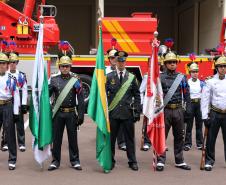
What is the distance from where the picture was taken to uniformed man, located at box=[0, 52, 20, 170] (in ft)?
24.9

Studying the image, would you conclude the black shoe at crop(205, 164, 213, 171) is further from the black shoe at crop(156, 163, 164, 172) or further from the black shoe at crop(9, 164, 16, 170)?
the black shoe at crop(9, 164, 16, 170)

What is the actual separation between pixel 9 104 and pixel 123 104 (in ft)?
6.19

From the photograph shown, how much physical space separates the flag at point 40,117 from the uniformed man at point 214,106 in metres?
2.59

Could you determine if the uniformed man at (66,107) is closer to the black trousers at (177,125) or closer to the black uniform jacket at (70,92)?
the black uniform jacket at (70,92)

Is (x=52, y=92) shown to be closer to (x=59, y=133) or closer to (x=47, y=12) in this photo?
(x=59, y=133)

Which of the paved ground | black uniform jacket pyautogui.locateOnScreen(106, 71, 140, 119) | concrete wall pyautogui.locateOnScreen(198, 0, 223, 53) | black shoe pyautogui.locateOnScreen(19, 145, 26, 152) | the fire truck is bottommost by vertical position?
the paved ground

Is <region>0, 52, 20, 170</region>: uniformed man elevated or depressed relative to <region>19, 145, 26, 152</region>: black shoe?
elevated

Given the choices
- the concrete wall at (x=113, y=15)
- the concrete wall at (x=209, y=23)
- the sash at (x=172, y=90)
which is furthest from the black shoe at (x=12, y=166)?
the concrete wall at (x=113, y=15)

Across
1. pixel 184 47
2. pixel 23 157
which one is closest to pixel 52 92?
A: pixel 23 157

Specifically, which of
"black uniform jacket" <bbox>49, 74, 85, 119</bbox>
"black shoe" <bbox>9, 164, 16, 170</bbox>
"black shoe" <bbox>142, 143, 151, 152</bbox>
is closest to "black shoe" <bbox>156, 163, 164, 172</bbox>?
"black uniform jacket" <bbox>49, 74, 85, 119</bbox>

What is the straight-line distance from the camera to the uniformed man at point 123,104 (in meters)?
7.62

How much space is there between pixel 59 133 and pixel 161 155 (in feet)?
5.73

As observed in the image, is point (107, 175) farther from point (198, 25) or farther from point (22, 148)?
point (198, 25)

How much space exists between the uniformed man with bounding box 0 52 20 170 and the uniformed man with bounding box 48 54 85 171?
62 centimetres
